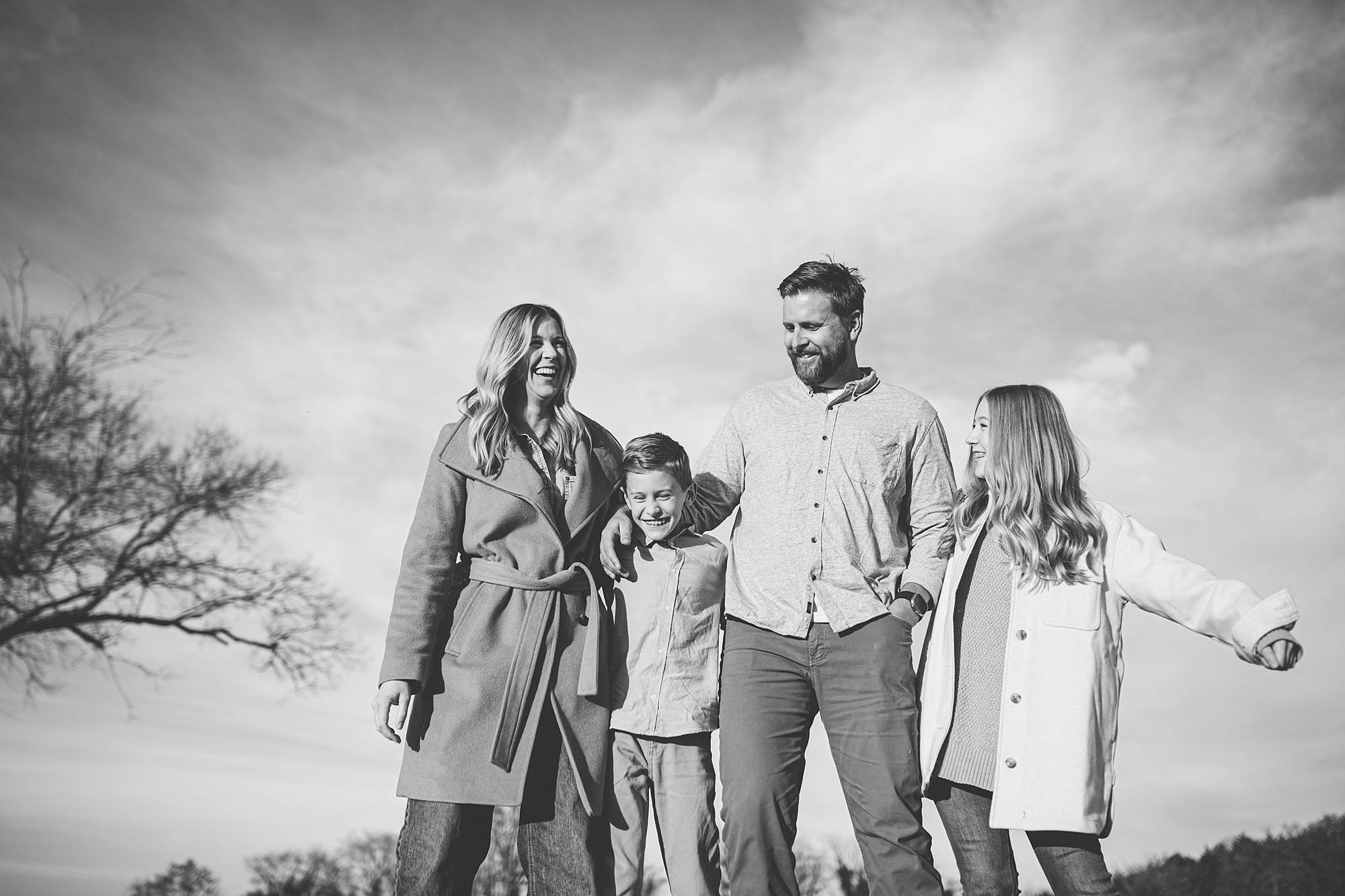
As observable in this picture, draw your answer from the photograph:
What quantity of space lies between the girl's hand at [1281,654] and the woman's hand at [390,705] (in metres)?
2.81

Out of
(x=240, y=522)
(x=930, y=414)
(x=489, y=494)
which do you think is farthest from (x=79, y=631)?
(x=930, y=414)

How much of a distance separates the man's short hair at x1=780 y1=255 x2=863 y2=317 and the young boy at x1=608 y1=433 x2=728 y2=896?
864mm

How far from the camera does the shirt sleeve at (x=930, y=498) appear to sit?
3605 mm

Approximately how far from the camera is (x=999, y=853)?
3162 millimetres

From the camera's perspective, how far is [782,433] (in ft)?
12.7

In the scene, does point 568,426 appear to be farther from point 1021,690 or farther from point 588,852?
point 1021,690

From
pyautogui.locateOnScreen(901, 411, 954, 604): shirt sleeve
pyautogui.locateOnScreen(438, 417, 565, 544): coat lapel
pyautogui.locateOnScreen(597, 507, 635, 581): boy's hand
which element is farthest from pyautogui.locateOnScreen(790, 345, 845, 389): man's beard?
pyautogui.locateOnScreen(438, 417, 565, 544): coat lapel

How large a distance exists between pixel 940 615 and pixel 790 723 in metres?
0.72

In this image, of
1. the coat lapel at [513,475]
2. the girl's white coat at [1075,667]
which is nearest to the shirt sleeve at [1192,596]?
the girl's white coat at [1075,667]

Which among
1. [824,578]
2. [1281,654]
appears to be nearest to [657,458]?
[824,578]

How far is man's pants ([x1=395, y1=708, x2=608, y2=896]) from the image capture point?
3.09 m

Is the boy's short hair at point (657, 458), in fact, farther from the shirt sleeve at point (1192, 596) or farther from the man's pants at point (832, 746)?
the shirt sleeve at point (1192, 596)

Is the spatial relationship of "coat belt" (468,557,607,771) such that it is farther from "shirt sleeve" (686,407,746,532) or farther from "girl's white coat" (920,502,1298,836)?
"girl's white coat" (920,502,1298,836)

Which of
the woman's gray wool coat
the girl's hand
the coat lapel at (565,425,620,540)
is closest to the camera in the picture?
the girl's hand
